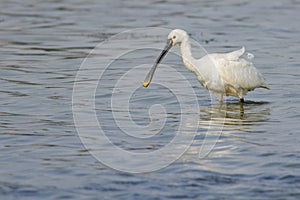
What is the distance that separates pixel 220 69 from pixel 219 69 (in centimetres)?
2

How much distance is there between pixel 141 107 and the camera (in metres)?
13.2

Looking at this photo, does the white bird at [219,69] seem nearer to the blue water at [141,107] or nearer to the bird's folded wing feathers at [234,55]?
→ the bird's folded wing feathers at [234,55]

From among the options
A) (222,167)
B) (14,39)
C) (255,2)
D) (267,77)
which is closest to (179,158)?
(222,167)

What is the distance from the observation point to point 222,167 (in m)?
9.61

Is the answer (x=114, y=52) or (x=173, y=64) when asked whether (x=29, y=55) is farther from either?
(x=173, y=64)

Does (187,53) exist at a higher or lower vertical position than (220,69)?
higher

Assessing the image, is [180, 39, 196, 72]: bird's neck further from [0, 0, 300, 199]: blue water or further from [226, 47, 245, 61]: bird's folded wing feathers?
[0, 0, 300, 199]: blue water

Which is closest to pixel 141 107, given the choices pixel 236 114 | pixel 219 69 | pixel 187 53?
pixel 187 53

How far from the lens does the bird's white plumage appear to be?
13.2 meters

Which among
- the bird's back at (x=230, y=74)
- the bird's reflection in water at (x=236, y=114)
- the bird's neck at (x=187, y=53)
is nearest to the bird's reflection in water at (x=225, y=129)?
the bird's reflection in water at (x=236, y=114)

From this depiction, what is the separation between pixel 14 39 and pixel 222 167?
36.8 feet

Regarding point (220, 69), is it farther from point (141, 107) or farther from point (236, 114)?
point (141, 107)

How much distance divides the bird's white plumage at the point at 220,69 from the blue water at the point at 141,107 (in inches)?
15.2

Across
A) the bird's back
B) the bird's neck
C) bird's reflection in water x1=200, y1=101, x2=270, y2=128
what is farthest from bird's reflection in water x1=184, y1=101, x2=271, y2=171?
the bird's neck
